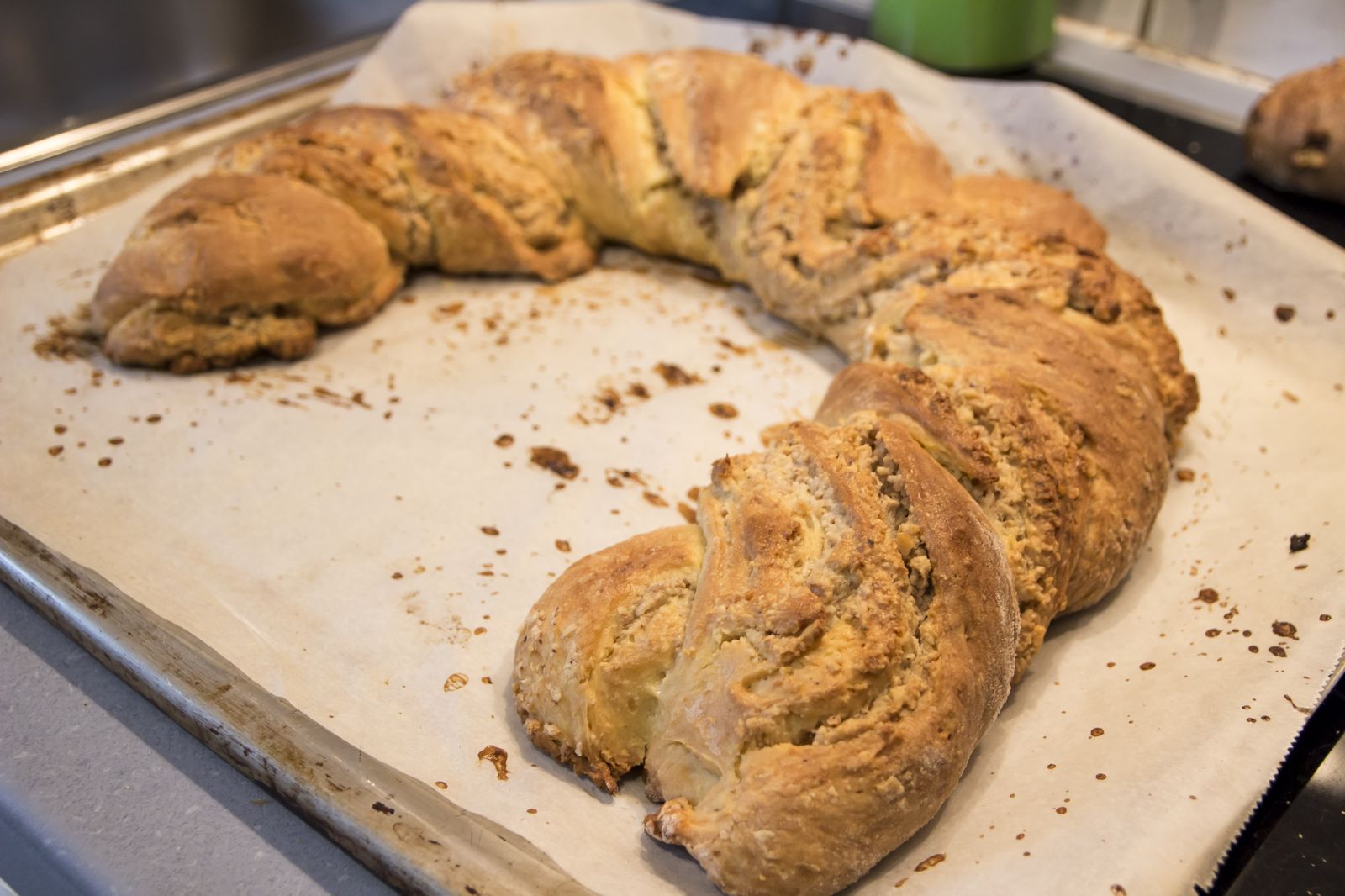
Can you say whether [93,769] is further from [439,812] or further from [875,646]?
[875,646]

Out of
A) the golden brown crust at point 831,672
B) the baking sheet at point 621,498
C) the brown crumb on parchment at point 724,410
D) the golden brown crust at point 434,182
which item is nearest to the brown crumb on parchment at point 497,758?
the baking sheet at point 621,498

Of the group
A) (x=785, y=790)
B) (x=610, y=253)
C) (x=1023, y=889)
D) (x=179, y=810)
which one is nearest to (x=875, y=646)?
(x=785, y=790)

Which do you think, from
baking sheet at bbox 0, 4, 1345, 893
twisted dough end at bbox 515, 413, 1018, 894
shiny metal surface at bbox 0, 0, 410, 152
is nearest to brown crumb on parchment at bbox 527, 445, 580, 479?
baking sheet at bbox 0, 4, 1345, 893

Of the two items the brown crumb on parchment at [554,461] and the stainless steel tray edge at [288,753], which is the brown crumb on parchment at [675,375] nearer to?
the brown crumb on parchment at [554,461]

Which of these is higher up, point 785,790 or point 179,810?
point 785,790

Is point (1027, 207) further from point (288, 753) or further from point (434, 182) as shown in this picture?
point (288, 753)

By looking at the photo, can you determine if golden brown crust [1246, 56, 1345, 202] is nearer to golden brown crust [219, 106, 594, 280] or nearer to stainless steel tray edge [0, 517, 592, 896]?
golden brown crust [219, 106, 594, 280]
